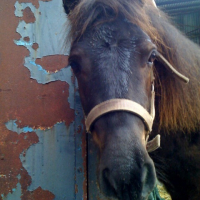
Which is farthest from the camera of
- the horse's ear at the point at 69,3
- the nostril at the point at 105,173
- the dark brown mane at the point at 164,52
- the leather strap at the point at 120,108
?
the horse's ear at the point at 69,3

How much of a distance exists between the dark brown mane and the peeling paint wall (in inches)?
18.1

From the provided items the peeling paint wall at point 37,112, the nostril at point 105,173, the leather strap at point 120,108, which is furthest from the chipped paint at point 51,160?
the nostril at point 105,173

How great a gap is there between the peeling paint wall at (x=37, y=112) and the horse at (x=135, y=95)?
1.60 ft

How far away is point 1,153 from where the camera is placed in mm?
1839

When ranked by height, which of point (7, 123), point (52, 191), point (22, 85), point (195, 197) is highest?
point (22, 85)

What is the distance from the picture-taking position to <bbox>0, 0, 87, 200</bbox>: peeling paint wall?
1.85 m

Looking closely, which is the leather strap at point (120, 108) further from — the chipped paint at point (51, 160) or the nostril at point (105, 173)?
the chipped paint at point (51, 160)

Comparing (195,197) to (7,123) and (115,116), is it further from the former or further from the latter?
(7,123)

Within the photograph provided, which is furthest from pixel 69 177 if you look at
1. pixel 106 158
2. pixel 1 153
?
pixel 106 158

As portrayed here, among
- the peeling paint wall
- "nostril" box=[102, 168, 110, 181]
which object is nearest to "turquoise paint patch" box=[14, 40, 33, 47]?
Result: the peeling paint wall

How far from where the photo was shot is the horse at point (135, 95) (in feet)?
3.27

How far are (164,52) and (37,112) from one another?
1.18 m

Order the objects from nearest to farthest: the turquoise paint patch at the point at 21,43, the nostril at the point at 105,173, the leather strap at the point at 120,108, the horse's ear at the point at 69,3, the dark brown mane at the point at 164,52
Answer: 1. the nostril at the point at 105,173
2. the leather strap at the point at 120,108
3. the dark brown mane at the point at 164,52
4. the horse's ear at the point at 69,3
5. the turquoise paint patch at the point at 21,43

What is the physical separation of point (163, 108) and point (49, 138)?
1010mm
